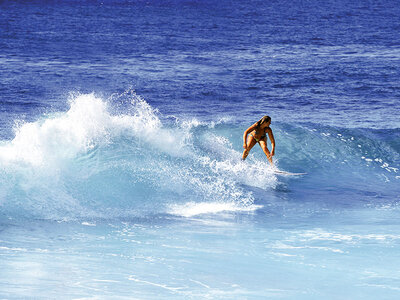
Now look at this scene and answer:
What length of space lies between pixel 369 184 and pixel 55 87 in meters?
16.5

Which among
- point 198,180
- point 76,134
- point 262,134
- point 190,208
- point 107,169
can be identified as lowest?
point 190,208

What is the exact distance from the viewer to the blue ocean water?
8961mm

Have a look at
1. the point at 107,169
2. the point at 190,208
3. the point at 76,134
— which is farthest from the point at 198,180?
the point at 76,134

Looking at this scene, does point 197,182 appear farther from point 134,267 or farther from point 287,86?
point 287,86

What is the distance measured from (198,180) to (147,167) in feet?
4.24

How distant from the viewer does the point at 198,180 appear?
14328 mm

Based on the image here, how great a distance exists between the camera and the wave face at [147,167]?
12867 millimetres

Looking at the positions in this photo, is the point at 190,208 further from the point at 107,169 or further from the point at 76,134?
the point at 76,134

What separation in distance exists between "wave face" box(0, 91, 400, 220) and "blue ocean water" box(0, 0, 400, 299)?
45mm

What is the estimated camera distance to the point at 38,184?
13.4 m

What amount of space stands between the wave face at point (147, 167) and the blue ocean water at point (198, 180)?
4 cm

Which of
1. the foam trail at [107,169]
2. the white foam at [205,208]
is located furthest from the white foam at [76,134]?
the white foam at [205,208]

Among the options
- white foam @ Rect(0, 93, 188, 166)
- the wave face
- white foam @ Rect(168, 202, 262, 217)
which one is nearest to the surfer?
the wave face

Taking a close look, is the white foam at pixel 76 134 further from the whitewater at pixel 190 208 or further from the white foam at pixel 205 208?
the white foam at pixel 205 208
